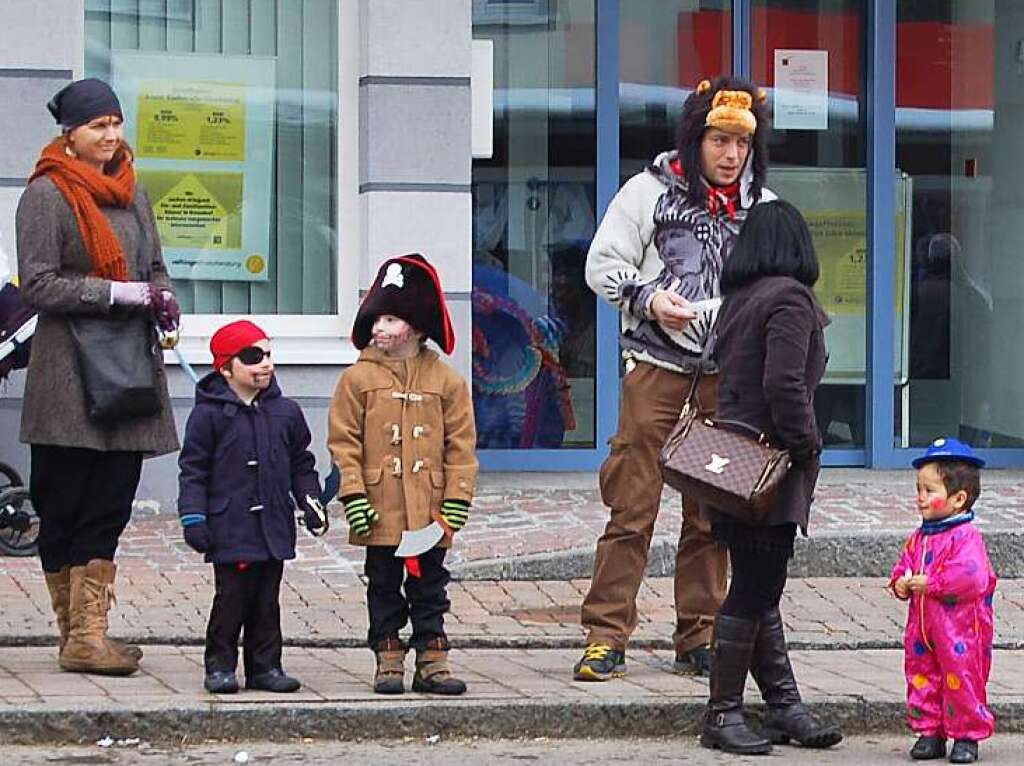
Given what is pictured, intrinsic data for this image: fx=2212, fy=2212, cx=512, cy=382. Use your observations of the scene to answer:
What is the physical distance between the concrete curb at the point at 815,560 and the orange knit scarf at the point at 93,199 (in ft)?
8.40

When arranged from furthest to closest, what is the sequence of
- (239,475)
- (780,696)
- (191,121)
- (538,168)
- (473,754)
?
1. (538,168)
2. (191,121)
3. (239,475)
4. (780,696)
5. (473,754)

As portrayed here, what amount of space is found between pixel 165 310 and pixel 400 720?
5.05 feet

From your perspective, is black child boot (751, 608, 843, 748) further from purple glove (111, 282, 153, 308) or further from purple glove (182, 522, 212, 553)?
purple glove (111, 282, 153, 308)

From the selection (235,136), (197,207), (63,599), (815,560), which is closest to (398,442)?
(63,599)

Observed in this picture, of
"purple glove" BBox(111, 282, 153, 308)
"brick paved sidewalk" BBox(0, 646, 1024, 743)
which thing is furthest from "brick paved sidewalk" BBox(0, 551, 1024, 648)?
"purple glove" BBox(111, 282, 153, 308)

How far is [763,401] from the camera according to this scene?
6.59 meters

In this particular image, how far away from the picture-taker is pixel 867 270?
12195 millimetres

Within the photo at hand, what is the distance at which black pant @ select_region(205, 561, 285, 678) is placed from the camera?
7113mm

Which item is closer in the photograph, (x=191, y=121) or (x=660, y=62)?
(x=191, y=121)

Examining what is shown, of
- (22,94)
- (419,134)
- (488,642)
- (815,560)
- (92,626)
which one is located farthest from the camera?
(419,134)

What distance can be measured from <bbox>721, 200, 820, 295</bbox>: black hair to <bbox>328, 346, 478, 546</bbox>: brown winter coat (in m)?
1.03

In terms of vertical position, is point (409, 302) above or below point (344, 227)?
below

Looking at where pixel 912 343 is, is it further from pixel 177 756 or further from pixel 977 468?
pixel 177 756

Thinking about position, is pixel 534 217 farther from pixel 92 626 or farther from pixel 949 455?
pixel 949 455
